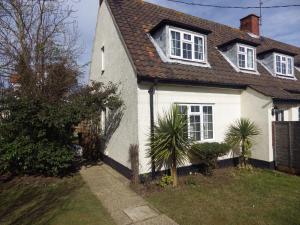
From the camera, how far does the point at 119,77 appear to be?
966 cm

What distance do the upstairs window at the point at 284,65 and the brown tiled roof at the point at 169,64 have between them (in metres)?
0.66

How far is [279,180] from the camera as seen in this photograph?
847cm

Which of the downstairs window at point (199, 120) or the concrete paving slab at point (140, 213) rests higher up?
the downstairs window at point (199, 120)

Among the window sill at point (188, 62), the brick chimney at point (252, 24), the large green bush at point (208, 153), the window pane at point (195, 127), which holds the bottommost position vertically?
Answer: the large green bush at point (208, 153)

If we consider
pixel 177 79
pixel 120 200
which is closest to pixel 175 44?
pixel 177 79

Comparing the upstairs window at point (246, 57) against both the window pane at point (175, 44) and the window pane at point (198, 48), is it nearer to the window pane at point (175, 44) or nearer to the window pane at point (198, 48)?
the window pane at point (198, 48)

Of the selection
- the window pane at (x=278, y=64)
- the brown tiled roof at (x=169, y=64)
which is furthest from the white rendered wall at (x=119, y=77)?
the window pane at (x=278, y=64)

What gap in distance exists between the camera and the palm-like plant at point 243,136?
9.81 m

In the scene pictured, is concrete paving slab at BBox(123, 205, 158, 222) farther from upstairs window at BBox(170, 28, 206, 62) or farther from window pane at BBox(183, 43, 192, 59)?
window pane at BBox(183, 43, 192, 59)

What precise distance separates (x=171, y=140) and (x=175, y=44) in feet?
14.1

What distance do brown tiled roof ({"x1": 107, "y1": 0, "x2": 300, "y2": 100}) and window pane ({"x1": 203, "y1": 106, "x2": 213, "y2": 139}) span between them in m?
1.21

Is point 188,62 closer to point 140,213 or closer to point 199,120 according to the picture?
point 199,120

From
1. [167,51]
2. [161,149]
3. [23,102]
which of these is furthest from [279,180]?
[23,102]

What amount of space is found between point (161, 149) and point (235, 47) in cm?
743
